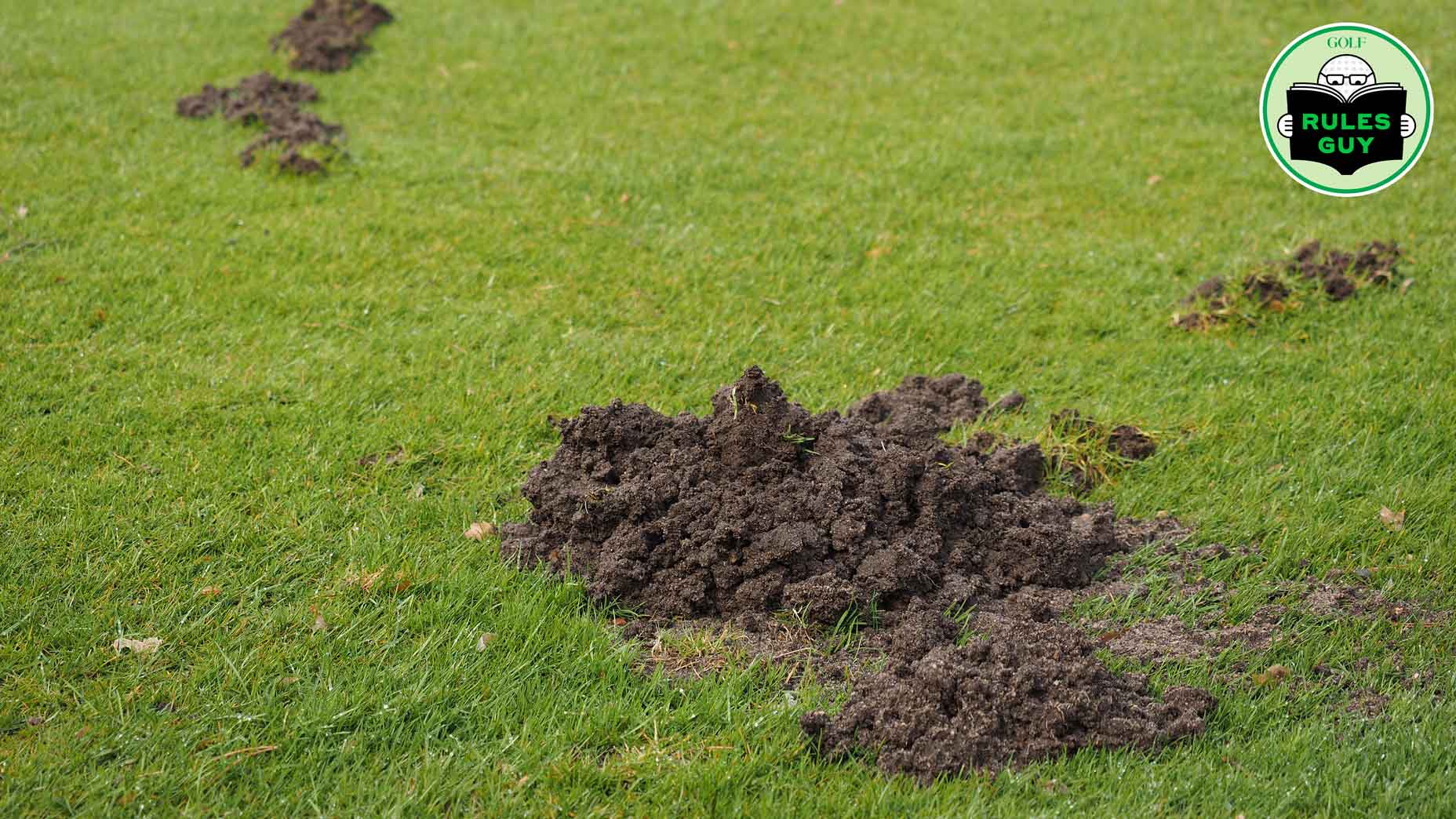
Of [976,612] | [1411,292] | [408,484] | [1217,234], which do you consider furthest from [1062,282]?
[408,484]

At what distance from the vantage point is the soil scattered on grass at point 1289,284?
6.34 metres

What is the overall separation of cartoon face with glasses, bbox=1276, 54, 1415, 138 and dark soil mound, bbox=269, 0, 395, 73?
765 cm

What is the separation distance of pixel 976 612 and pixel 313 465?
285cm

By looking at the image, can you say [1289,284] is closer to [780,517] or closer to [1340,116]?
[1340,116]

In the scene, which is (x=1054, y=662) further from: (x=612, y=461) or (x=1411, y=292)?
(x=1411, y=292)

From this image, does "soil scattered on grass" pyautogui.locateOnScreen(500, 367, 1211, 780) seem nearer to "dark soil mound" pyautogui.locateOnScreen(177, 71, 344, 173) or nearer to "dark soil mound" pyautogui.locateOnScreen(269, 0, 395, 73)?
"dark soil mound" pyautogui.locateOnScreen(177, 71, 344, 173)

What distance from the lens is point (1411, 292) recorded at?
256 inches

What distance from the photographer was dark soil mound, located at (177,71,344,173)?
7.92m

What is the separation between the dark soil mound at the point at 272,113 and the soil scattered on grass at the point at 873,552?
456cm

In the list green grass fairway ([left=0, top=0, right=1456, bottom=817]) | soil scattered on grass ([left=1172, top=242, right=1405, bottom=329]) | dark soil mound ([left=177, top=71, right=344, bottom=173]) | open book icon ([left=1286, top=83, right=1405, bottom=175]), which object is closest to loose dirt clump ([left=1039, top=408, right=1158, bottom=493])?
green grass fairway ([left=0, top=0, right=1456, bottom=817])

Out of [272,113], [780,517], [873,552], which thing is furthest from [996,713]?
[272,113]

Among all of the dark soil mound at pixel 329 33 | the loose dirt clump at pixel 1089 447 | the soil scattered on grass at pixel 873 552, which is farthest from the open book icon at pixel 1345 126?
the dark soil mound at pixel 329 33

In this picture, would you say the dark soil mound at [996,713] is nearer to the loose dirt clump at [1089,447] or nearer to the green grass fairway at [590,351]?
the green grass fairway at [590,351]

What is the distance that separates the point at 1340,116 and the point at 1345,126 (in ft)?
0.28
